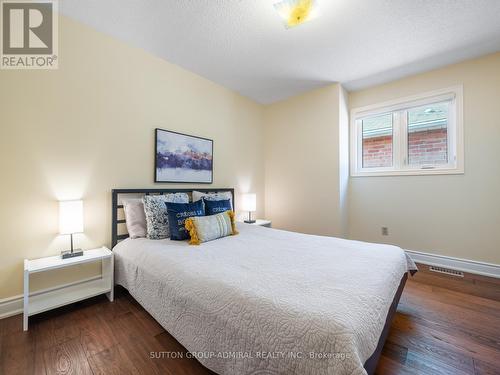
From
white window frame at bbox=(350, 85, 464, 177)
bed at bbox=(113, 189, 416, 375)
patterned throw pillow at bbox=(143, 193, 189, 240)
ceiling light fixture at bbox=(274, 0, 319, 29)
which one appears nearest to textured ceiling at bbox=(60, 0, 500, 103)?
ceiling light fixture at bbox=(274, 0, 319, 29)

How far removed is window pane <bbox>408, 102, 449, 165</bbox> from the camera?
2918 mm

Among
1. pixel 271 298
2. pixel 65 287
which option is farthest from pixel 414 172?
pixel 65 287

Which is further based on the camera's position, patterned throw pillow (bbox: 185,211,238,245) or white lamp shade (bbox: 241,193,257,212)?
white lamp shade (bbox: 241,193,257,212)

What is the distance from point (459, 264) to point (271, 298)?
3076 millimetres

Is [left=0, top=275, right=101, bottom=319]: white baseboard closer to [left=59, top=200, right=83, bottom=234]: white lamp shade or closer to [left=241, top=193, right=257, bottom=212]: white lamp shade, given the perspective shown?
[left=59, top=200, right=83, bottom=234]: white lamp shade

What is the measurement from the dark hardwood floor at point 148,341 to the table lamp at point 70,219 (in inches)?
20.2

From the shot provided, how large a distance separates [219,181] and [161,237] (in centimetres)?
140

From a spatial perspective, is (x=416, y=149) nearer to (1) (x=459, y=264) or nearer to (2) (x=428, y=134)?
(2) (x=428, y=134)

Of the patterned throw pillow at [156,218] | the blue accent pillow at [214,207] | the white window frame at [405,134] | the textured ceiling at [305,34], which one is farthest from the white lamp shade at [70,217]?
the white window frame at [405,134]

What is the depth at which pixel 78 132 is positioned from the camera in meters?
2.08

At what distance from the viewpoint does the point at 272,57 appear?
2.63 m

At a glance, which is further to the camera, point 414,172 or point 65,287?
point 414,172

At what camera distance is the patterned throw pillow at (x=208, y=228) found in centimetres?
207

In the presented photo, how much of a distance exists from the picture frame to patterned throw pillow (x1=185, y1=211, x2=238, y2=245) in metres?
0.87
